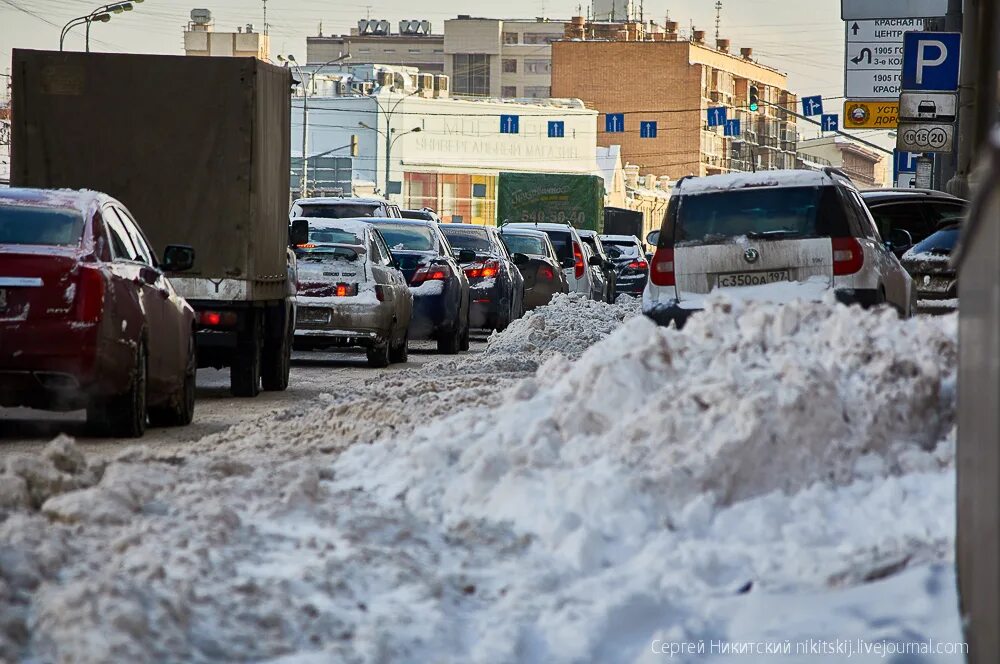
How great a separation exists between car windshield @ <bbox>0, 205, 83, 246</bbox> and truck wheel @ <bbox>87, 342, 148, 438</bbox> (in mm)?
788

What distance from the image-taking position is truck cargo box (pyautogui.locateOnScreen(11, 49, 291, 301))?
49.4 feet

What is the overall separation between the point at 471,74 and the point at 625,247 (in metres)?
111

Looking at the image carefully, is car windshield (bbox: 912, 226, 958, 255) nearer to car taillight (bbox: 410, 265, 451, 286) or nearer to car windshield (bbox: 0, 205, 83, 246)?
car taillight (bbox: 410, 265, 451, 286)

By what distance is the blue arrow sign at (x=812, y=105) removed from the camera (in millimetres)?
73875

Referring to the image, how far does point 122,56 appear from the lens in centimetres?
1520

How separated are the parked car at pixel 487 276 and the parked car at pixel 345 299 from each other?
6476 millimetres

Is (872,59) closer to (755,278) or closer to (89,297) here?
(755,278)

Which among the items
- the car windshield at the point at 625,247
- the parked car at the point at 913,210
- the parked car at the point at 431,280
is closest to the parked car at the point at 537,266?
the parked car at the point at 431,280

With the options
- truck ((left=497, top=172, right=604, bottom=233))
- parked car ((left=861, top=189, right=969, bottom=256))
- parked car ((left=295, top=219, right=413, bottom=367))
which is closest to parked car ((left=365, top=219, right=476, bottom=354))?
parked car ((left=295, top=219, right=413, bottom=367))

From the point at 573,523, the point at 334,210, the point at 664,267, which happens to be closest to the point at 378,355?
the point at 664,267

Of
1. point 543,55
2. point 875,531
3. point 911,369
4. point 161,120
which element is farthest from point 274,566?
point 543,55

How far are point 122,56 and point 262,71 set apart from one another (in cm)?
115

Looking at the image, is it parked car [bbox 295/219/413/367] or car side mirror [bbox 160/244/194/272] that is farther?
parked car [bbox 295/219/413/367]

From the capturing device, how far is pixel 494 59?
521 ft
